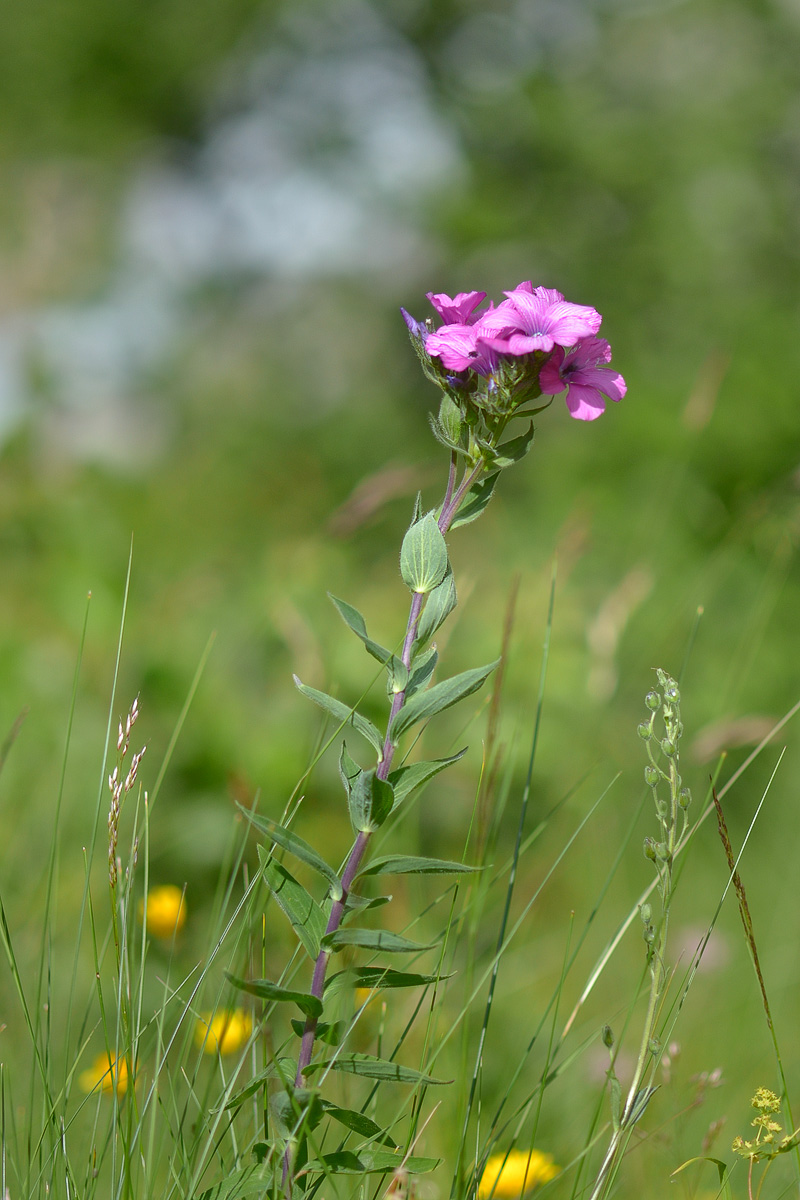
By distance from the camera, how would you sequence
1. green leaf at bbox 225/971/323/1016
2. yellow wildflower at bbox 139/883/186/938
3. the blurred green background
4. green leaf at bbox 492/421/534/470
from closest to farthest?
green leaf at bbox 225/971/323/1016 < green leaf at bbox 492/421/534/470 < yellow wildflower at bbox 139/883/186/938 < the blurred green background

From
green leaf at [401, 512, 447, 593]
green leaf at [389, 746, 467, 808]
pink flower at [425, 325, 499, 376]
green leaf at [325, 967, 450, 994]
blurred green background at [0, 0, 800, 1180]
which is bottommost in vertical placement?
blurred green background at [0, 0, 800, 1180]

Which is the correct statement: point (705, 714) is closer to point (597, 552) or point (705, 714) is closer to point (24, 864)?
point (597, 552)

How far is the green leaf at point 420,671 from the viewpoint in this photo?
2.74 feet

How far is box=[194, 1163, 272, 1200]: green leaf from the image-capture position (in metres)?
0.75

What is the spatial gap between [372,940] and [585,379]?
21.1 inches

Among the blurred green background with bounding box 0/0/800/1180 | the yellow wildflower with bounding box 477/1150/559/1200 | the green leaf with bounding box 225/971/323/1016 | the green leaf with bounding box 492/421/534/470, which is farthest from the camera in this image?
the blurred green background with bounding box 0/0/800/1180

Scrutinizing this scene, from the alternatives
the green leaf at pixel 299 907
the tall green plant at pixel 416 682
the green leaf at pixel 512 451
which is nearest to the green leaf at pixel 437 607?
the tall green plant at pixel 416 682

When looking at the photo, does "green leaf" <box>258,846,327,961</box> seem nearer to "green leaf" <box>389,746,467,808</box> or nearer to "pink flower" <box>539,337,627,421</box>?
"green leaf" <box>389,746,467,808</box>

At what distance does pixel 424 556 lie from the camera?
0.80 m

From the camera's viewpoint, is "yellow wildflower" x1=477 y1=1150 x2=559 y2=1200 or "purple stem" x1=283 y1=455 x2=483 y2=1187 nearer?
"purple stem" x1=283 y1=455 x2=483 y2=1187

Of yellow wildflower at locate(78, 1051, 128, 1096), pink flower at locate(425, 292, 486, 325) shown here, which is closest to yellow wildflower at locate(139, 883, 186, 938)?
yellow wildflower at locate(78, 1051, 128, 1096)

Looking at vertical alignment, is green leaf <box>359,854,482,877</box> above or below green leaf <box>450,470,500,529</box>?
below

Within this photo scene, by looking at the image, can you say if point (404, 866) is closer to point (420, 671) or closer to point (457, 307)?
point (420, 671)

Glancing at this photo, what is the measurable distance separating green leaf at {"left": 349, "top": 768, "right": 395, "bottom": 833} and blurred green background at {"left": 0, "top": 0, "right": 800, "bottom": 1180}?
0.62 meters
